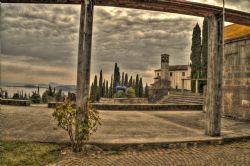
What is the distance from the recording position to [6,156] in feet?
17.6

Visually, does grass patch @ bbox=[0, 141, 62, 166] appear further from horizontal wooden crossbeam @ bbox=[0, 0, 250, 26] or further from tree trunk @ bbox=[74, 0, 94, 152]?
horizontal wooden crossbeam @ bbox=[0, 0, 250, 26]

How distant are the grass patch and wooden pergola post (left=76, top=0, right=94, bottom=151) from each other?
1291 millimetres

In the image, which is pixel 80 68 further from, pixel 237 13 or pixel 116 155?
pixel 237 13

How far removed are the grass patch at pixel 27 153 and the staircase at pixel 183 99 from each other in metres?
17.0

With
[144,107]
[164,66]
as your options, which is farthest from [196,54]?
[144,107]

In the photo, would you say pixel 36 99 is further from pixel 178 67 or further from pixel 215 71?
pixel 178 67

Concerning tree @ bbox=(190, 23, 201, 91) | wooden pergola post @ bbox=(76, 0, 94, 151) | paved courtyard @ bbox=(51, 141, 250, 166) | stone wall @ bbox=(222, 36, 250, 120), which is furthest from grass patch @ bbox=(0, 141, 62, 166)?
tree @ bbox=(190, 23, 201, 91)

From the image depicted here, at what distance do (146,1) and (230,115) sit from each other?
880 cm

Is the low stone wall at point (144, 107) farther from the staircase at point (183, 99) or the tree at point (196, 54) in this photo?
the tree at point (196, 54)

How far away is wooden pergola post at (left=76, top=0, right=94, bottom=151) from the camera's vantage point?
6.47 metres

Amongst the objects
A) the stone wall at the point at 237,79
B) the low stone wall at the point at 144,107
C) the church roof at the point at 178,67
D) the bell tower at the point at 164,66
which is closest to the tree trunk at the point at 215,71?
the stone wall at the point at 237,79

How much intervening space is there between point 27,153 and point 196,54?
3757 cm

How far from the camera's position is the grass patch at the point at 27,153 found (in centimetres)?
516

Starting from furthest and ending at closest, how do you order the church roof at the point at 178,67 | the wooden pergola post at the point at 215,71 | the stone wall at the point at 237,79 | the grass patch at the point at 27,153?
1. the church roof at the point at 178,67
2. the stone wall at the point at 237,79
3. the wooden pergola post at the point at 215,71
4. the grass patch at the point at 27,153
